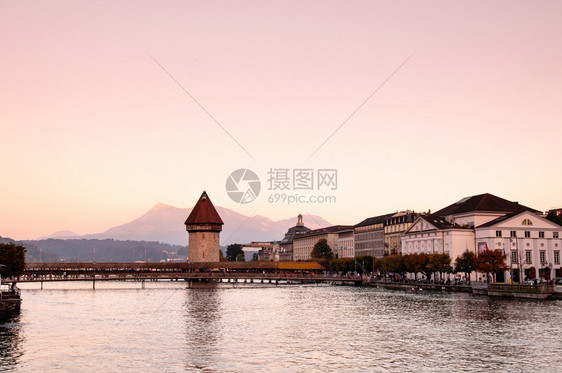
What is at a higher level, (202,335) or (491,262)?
(491,262)

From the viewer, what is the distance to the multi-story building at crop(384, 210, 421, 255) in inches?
4811

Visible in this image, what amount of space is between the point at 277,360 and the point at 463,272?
214ft

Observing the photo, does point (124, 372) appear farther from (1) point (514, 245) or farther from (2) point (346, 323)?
(1) point (514, 245)

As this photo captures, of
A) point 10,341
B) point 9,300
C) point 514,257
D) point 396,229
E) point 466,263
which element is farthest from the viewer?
point 396,229

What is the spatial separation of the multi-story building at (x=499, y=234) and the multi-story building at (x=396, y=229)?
2119cm

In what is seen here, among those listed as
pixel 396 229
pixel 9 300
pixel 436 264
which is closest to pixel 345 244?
pixel 396 229

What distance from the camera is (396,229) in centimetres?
12725

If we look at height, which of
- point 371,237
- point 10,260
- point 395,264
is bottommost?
point 395,264

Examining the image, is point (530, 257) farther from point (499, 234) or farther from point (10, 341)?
point (10, 341)

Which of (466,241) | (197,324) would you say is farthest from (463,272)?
(197,324)

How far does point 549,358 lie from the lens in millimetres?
28688

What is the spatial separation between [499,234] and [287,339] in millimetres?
57733

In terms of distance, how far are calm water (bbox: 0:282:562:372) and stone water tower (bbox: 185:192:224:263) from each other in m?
77.0

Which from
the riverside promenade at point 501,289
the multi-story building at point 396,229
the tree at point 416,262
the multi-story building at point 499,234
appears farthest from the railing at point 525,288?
the multi-story building at point 396,229
